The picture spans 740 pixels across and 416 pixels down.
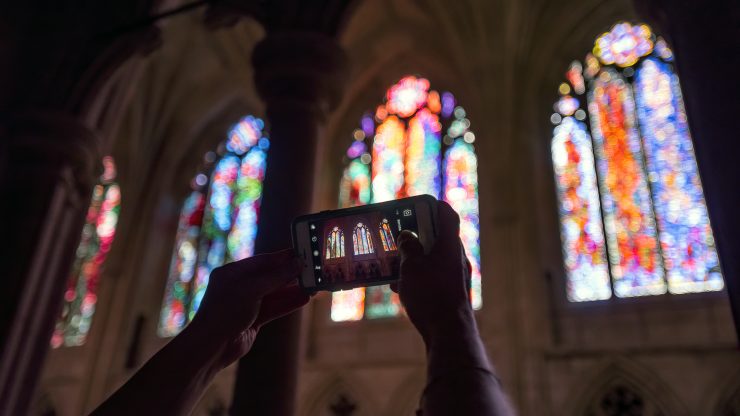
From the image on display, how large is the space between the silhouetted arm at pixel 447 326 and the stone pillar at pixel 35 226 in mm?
4359

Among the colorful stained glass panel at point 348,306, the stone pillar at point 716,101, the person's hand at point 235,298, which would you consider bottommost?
the person's hand at point 235,298

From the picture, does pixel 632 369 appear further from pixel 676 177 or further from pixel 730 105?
pixel 730 105

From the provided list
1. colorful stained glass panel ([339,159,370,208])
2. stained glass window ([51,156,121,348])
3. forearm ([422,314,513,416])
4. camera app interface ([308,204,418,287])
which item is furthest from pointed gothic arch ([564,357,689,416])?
stained glass window ([51,156,121,348])

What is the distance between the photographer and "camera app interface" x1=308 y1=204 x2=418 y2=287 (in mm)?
1308

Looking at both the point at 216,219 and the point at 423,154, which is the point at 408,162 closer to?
the point at 423,154

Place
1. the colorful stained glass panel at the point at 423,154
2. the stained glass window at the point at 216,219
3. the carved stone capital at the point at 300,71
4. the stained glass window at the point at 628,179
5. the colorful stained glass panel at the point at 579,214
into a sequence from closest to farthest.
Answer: the carved stone capital at the point at 300,71 → the stained glass window at the point at 628,179 → the colorful stained glass panel at the point at 579,214 → the colorful stained glass panel at the point at 423,154 → the stained glass window at the point at 216,219

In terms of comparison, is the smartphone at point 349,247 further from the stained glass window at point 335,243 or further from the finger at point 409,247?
the finger at point 409,247

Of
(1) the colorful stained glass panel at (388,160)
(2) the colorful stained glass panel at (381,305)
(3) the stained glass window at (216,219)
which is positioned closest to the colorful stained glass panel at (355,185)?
(1) the colorful stained glass panel at (388,160)

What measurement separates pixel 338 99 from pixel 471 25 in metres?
5.76

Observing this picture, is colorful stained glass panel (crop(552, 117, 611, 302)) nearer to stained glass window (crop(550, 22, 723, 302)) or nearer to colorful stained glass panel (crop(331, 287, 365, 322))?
stained glass window (crop(550, 22, 723, 302))

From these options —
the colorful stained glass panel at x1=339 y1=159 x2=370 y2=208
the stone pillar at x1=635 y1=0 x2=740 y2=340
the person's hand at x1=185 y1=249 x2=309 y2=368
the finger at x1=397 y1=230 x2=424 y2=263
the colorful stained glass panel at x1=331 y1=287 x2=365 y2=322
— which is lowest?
the person's hand at x1=185 y1=249 x2=309 y2=368

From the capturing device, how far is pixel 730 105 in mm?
1975

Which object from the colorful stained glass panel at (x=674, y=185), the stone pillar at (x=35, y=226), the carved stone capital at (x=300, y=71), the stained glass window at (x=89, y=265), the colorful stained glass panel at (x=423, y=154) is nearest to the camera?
the stone pillar at (x=35, y=226)

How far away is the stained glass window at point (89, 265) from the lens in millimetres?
10828
